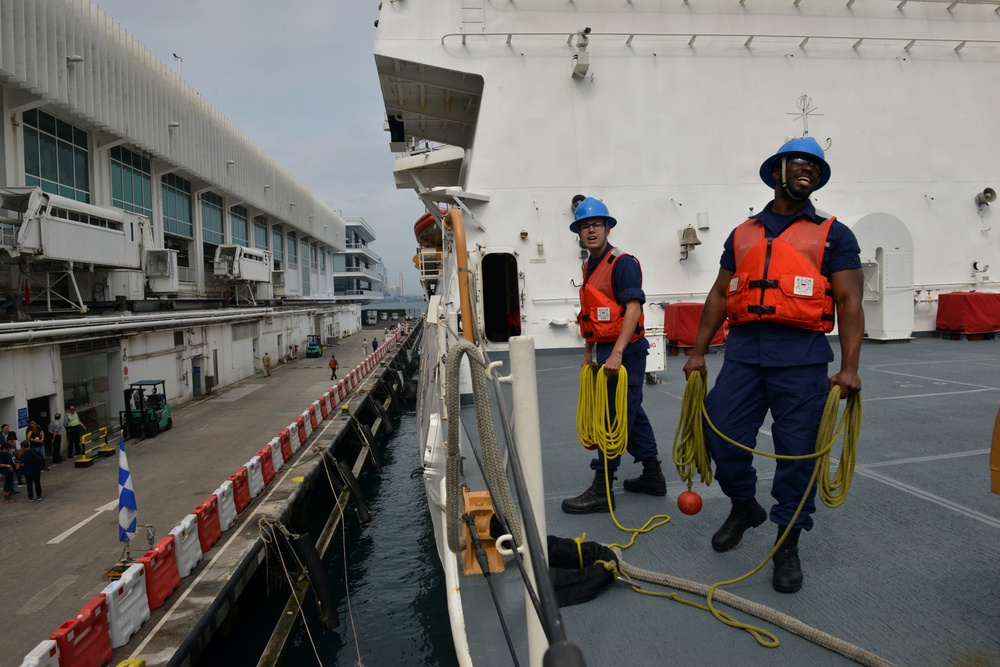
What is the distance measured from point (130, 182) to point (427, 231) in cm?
1486

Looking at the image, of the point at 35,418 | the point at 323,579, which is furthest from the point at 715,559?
the point at 35,418

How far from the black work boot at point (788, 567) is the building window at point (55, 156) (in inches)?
764

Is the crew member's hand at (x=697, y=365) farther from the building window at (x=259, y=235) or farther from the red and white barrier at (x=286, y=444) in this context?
the building window at (x=259, y=235)

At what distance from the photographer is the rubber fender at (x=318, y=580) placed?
6254mm

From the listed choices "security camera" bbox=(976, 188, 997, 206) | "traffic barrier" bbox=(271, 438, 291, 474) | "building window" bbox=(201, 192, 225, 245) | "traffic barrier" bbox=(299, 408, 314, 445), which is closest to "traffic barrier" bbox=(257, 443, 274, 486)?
"traffic barrier" bbox=(271, 438, 291, 474)

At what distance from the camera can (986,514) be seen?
121 inches

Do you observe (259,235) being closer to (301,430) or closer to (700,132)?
(301,430)

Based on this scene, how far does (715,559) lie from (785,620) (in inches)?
22.1

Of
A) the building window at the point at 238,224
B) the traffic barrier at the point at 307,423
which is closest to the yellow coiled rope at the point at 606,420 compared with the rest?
the traffic barrier at the point at 307,423

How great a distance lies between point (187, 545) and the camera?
5906mm

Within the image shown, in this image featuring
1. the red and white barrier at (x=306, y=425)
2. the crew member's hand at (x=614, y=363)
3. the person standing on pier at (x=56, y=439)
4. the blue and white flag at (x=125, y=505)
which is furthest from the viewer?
the red and white barrier at (x=306, y=425)

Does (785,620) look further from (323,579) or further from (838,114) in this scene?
(838,114)

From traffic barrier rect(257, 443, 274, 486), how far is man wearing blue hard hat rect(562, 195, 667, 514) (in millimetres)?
6644

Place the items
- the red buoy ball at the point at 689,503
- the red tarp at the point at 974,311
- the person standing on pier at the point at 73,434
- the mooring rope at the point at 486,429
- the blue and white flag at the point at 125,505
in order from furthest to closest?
the person standing on pier at the point at 73,434 < the red tarp at the point at 974,311 < the blue and white flag at the point at 125,505 < the red buoy ball at the point at 689,503 < the mooring rope at the point at 486,429
